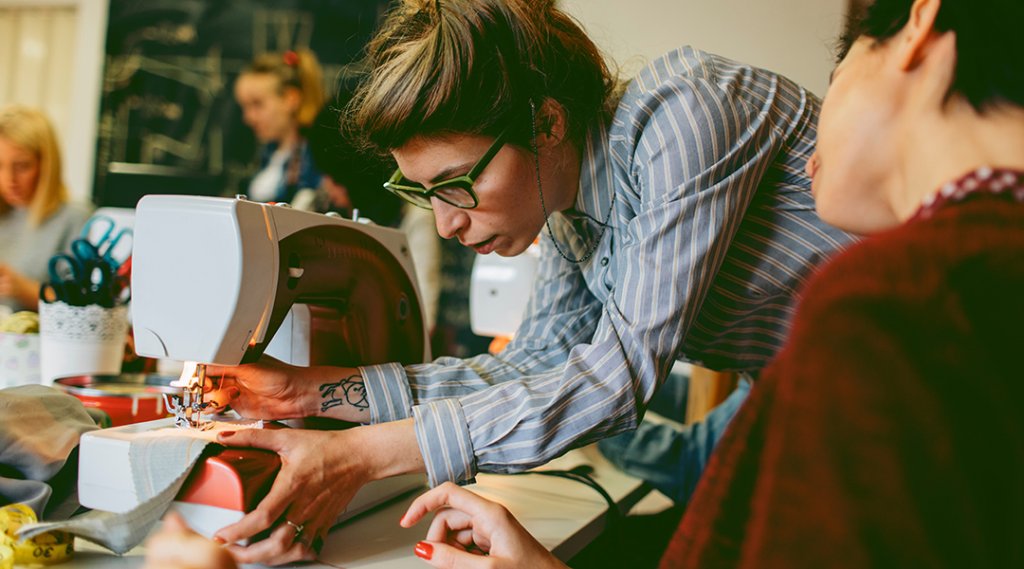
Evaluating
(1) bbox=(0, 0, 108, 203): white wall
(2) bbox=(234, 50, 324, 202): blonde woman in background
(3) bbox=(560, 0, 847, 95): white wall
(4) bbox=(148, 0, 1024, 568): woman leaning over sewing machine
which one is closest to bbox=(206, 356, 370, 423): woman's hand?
(4) bbox=(148, 0, 1024, 568): woman leaning over sewing machine

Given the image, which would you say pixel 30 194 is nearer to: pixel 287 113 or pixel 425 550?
pixel 287 113

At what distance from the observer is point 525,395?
1.00 m

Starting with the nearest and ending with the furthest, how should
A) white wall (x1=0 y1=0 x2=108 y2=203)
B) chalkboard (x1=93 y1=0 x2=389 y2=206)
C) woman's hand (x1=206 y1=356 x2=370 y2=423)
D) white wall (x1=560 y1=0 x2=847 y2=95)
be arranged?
woman's hand (x1=206 y1=356 x2=370 y2=423) < white wall (x1=560 y1=0 x2=847 y2=95) < chalkboard (x1=93 y1=0 x2=389 y2=206) < white wall (x1=0 y1=0 x2=108 y2=203)

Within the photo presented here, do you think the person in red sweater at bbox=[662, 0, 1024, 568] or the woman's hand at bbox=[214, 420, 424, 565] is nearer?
the person in red sweater at bbox=[662, 0, 1024, 568]

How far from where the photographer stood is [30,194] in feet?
9.59

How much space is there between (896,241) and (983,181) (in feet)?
0.42

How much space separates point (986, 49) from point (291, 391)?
94 cm

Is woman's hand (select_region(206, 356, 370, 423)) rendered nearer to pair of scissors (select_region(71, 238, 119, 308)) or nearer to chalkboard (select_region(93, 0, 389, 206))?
pair of scissors (select_region(71, 238, 119, 308))

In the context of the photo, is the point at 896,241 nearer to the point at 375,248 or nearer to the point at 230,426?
the point at 230,426

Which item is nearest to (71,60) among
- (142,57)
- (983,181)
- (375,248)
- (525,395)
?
(142,57)

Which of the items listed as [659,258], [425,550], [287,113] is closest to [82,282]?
[425,550]

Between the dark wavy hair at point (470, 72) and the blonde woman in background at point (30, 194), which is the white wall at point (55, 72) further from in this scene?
the dark wavy hair at point (470, 72)

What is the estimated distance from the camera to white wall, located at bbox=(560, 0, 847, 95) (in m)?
2.46

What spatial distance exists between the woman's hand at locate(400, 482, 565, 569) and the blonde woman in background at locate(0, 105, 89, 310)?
98.0 inches
